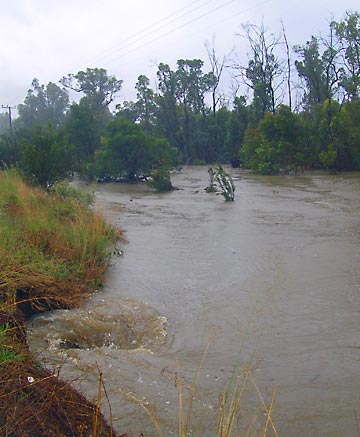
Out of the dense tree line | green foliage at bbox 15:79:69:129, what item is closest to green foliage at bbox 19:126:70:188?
the dense tree line

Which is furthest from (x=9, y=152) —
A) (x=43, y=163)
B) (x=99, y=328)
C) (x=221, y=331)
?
(x=221, y=331)

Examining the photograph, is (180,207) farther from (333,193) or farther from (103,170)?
(103,170)

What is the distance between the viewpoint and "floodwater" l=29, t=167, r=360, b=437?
183 inches

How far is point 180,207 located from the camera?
19.2 m

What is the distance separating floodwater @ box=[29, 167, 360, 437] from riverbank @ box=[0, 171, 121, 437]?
0.36 metres

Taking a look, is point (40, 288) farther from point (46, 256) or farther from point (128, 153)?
point (128, 153)

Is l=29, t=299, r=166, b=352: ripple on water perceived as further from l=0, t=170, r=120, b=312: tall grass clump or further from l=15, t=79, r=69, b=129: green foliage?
l=15, t=79, r=69, b=129: green foliage

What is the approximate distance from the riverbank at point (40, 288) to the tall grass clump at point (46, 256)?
0.01 metres

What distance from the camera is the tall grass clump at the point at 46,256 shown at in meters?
6.58

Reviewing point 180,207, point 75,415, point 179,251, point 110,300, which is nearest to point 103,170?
point 180,207

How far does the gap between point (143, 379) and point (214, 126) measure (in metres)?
48.8

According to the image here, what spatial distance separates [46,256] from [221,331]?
3027 millimetres

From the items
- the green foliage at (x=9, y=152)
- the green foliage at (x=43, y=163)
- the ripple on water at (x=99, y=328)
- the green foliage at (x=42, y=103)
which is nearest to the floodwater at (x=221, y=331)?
the ripple on water at (x=99, y=328)

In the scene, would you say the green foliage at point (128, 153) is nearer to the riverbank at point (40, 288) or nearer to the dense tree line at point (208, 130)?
the dense tree line at point (208, 130)
